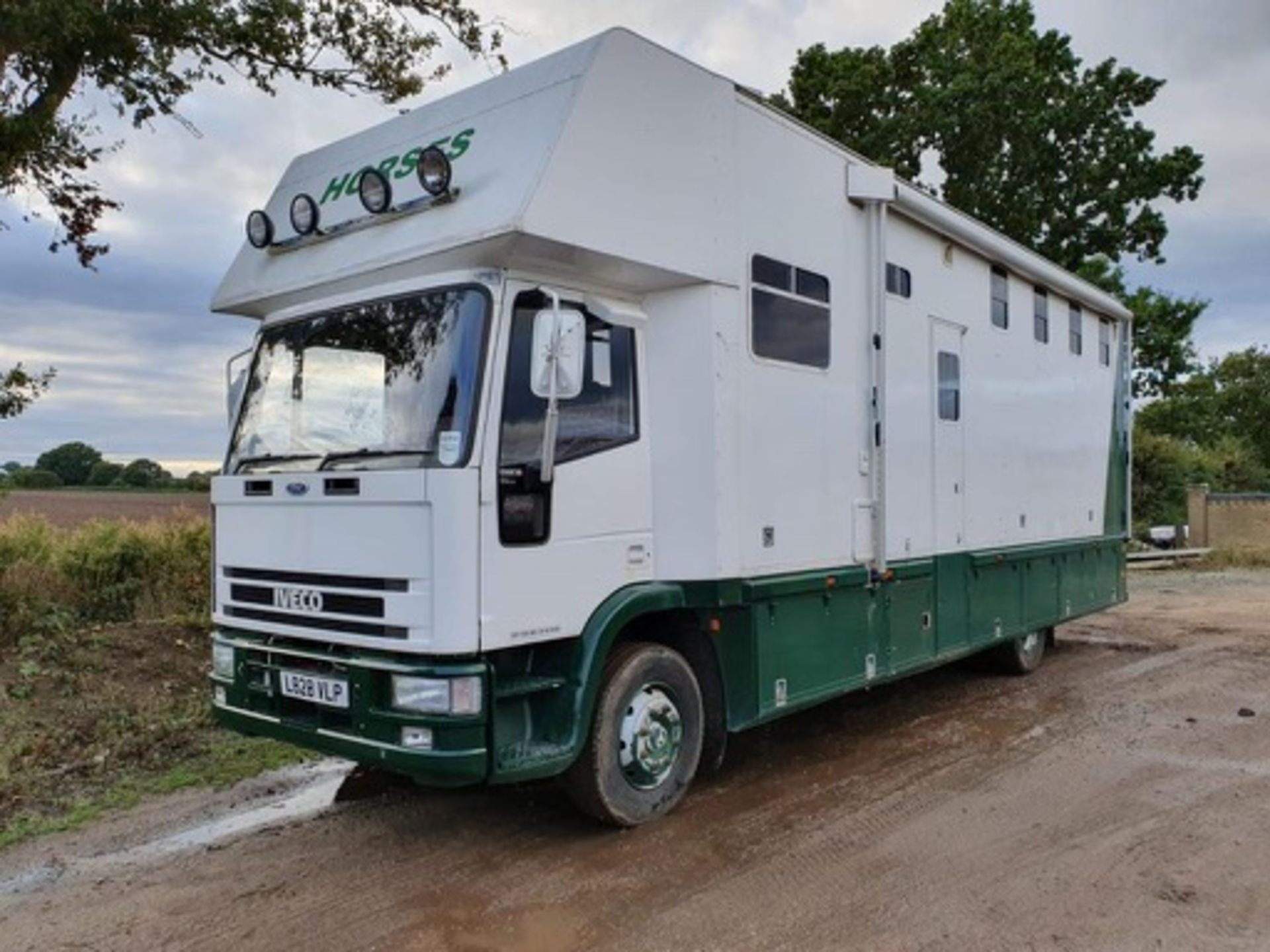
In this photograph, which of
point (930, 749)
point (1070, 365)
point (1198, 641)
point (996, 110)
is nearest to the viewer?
point (930, 749)

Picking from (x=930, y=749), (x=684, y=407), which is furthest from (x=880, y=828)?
(x=684, y=407)

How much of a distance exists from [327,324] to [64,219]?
412cm

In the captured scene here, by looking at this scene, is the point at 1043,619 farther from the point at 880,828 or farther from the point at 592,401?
the point at 592,401

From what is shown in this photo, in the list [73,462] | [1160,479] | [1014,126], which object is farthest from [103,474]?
[1160,479]

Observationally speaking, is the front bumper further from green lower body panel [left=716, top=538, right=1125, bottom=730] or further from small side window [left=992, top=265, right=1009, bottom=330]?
small side window [left=992, top=265, right=1009, bottom=330]

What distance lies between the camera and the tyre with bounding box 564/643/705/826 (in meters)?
4.53

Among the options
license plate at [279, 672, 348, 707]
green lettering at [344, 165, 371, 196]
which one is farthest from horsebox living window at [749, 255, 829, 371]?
license plate at [279, 672, 348, 707]

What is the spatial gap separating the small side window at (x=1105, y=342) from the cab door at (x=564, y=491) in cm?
672

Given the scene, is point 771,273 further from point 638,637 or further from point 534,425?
point 638,637

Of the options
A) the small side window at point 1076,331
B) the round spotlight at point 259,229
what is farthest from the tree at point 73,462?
the small side window at point 1076,331

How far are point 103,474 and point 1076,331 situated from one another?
1180cm

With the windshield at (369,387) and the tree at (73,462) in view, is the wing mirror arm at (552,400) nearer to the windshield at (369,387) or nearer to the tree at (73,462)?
the windshield at (369,387)

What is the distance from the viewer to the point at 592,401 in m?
4.68

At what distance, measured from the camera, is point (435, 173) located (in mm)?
4414
